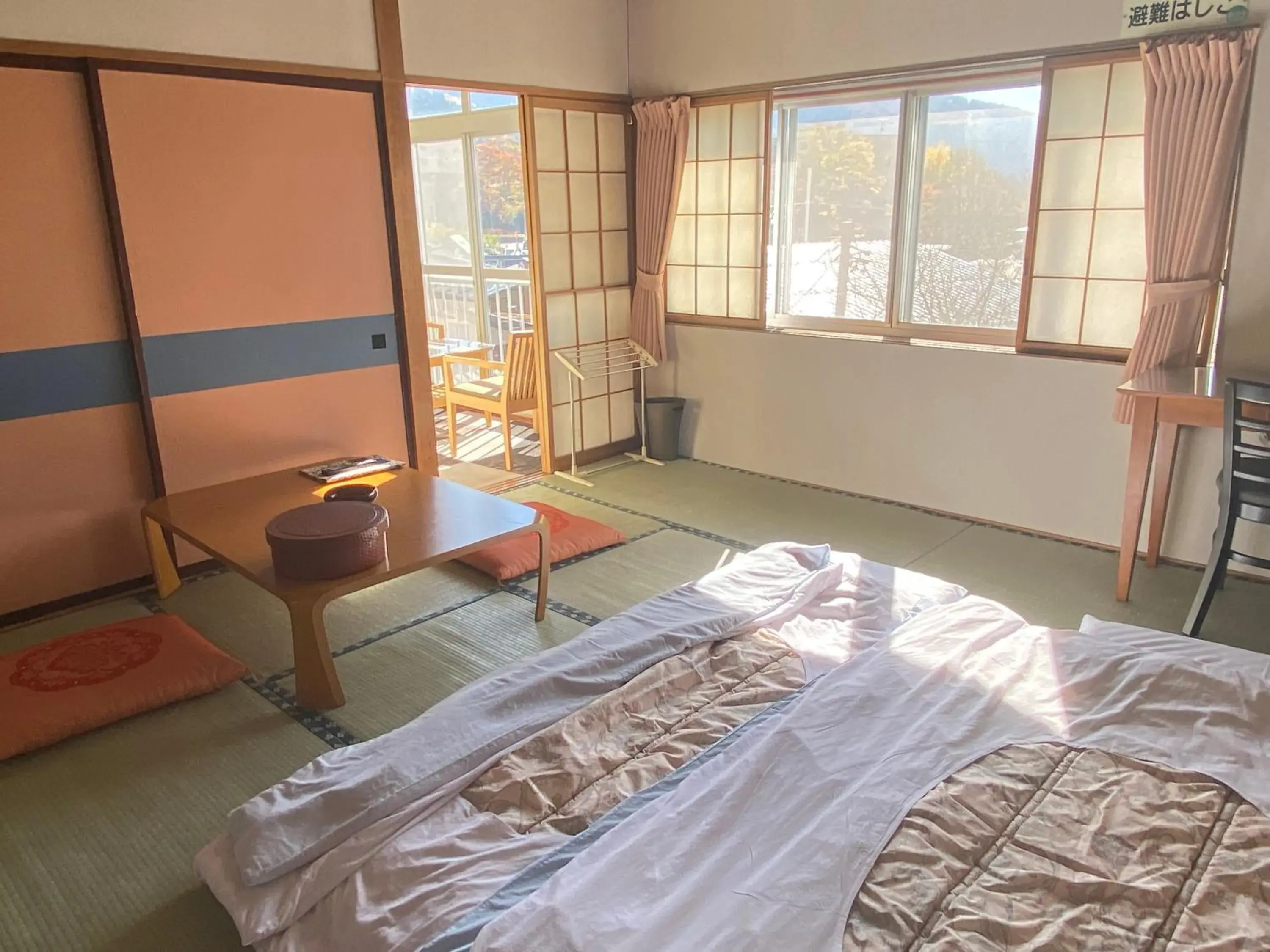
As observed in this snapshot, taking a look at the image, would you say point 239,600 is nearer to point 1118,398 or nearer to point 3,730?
point 3,730

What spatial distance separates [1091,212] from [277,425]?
138 inches

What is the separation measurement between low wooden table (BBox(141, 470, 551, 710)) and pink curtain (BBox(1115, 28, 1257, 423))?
244cm

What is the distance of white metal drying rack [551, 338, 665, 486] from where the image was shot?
197 inches

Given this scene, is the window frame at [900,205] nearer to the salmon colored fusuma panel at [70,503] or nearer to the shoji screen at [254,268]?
the shoji screen at [254,268]

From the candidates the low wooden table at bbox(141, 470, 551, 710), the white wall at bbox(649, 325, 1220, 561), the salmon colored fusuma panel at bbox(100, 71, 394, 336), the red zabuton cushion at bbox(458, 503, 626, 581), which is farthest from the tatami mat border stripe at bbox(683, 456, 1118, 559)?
the salmon colored fusuma panel at bbox(100, 71, 394, 336)

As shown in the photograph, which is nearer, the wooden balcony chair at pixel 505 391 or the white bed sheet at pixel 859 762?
the white bed sheet at pixel 859 762

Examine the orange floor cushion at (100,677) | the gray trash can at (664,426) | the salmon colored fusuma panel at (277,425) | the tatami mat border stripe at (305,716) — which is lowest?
the tatami mat border stripe at (305,716)

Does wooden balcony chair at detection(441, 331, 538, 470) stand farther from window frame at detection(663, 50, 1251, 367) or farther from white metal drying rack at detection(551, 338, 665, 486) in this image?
window frame at detection(663, 50, 1251, 367)

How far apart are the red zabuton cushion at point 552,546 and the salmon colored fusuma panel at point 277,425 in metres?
0.87

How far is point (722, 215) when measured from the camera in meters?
4.84

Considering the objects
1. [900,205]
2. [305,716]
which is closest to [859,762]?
[305,716]

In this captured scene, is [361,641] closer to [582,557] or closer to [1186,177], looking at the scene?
[582,557]

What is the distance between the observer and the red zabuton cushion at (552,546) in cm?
352

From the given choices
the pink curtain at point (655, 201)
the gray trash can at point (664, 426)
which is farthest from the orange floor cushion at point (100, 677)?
the pink curtain at point (655, 201)
